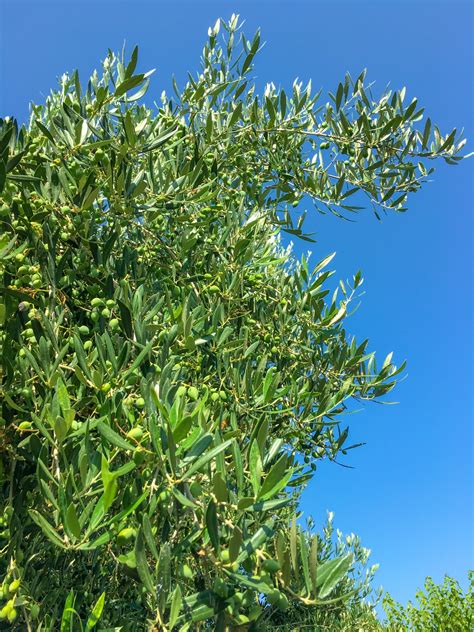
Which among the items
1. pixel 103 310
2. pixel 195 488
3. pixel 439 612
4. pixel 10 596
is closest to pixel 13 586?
pixel 10 596

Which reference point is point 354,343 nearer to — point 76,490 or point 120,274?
point 120,274

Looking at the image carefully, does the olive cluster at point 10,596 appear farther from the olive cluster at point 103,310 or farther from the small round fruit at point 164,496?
the olive cluster at point 103,310

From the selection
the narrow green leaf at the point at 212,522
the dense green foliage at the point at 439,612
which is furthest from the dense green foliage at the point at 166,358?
the dense green foliage at the point at 439,612

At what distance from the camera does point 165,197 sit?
3.60m

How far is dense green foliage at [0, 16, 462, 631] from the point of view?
6.88 ft

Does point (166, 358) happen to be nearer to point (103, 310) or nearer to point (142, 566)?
point (103, 310)

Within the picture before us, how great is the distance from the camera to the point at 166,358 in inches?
112

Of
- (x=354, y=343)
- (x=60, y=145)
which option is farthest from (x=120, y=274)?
(x=354, y=343)

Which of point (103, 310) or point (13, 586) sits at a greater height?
point (103, 310)

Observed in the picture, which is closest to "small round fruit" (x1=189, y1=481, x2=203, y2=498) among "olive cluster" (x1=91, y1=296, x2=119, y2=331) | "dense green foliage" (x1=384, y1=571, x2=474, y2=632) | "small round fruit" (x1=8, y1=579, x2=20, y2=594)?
"small round fruit" (x1=8, y1=579, x2=20, y2=594)

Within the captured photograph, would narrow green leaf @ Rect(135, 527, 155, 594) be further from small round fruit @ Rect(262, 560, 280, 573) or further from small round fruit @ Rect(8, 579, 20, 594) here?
Result: small round fruit @ Rect(8, 579, 20, 594)

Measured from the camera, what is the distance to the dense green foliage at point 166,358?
210 cm

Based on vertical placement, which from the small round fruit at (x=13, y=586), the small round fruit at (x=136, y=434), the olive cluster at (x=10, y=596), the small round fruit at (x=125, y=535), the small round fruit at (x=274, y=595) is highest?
the small round fruit at (x=136, y=434)

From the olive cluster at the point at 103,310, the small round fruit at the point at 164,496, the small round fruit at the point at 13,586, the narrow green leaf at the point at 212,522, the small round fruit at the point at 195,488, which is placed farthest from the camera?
the olive cluster at the point at 103,310
